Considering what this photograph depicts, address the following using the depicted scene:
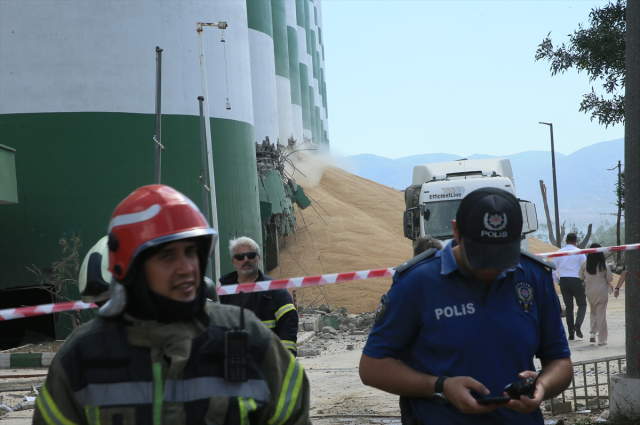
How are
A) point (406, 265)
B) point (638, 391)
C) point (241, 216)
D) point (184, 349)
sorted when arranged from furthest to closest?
point (241, 216)
point (638, 391)
point (406, 265)
point (184, 349)

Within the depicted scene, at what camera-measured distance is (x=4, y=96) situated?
769 inches

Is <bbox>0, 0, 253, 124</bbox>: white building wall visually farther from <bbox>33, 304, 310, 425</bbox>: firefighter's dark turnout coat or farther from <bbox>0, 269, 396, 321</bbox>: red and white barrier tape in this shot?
<bbox>33, 304, 310, 425</bbox>: firefighter's dark turnout coat

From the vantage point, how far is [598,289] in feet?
42.6

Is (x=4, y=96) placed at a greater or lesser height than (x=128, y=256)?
greater

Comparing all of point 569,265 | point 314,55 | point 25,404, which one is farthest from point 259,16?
point 314,55

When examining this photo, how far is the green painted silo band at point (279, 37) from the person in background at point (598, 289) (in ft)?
111

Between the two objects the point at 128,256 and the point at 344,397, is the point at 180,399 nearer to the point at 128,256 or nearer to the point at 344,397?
the point at 128,256

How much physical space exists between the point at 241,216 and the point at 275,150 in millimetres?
10241

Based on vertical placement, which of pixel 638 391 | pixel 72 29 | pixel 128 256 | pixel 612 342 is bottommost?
pixel 612 342

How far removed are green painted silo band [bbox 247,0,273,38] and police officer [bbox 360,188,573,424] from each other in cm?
3163

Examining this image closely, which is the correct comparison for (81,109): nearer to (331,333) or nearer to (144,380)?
(331,333)

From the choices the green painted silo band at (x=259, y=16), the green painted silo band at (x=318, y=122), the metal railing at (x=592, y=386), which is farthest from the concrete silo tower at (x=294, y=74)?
the metal railing at (x=592, y=386)

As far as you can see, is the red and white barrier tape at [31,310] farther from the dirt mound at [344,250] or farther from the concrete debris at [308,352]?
the dirt mound at [344,250]

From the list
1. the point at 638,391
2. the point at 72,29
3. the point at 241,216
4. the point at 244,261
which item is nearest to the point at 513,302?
the point at 244,261
